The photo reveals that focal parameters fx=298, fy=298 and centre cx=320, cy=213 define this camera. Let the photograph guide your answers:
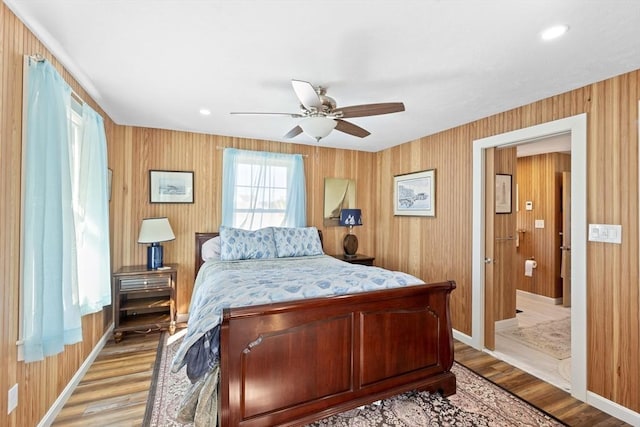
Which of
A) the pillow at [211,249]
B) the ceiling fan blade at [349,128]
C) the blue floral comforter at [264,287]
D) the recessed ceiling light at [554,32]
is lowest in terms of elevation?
the blue floral comforter at [264,287]

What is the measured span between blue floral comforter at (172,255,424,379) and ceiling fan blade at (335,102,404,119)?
131 centimetres

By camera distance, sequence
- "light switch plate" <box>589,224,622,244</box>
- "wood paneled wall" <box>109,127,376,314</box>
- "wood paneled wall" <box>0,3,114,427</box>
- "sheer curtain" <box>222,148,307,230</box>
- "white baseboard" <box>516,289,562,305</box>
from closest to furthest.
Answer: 1. "wood paneled wall" <box>0,3,114,427</box>
2. "light switch plate" <box>589,224,622,244</box>
3. "wood paneled wall" <box>109,127,376,314</box>
4. "sheer curtain" <box>222,148,307,230</box>
5. "white baseboard" <box>516,289,562,305</box>

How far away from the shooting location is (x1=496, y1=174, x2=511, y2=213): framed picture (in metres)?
3.84

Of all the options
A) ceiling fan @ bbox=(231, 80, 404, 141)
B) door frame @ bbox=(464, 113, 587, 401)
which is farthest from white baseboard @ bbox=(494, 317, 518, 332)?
ceiling fan @ bbox=(231, 80, 404, 141)

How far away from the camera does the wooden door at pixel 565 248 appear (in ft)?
15.1

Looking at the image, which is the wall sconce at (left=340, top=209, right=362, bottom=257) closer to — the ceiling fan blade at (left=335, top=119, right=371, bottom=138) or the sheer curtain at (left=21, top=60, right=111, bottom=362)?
the ceiling fan blade at (left=335, top=119, right=371, bottom=138)

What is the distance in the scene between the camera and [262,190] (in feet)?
14.1

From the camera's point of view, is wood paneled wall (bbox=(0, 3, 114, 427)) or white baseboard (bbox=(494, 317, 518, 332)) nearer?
wood paneled wall (bbox=(0, 3, 114, 427))

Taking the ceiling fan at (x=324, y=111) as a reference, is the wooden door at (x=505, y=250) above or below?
below

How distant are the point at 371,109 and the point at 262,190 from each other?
7.86 feet

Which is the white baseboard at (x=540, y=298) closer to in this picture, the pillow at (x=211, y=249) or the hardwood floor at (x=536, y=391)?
the hardwood floor at (x=536, y=391)

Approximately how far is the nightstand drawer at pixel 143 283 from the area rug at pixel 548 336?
13.5ft

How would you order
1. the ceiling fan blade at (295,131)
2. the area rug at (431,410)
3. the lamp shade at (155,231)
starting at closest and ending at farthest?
1. the area rug at (431,410)
2. the ceiling fan blade at (295,131)
3. the lamp shade at (155,231)

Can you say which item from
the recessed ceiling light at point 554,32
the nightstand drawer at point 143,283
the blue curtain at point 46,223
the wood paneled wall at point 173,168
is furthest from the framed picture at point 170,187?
the recessed ceiling light at point 554,32
